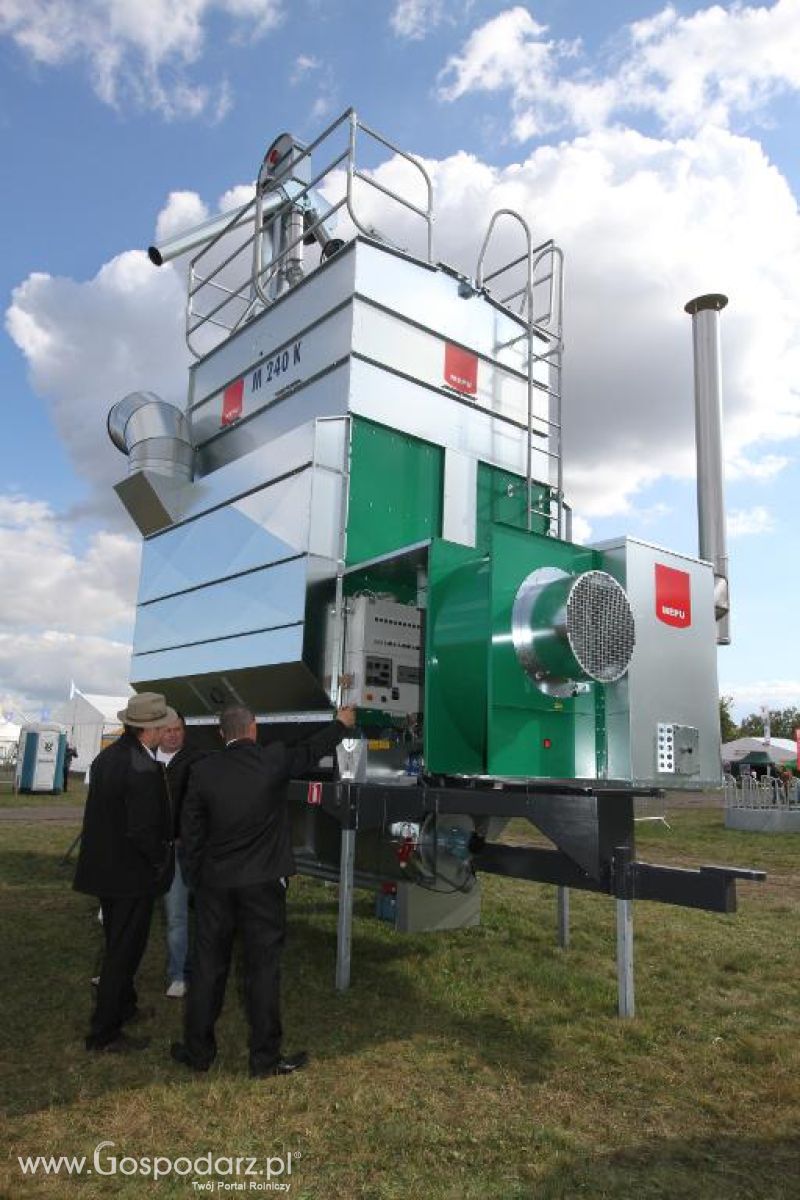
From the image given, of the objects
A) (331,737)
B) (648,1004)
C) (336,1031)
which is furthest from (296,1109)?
(648,1004)

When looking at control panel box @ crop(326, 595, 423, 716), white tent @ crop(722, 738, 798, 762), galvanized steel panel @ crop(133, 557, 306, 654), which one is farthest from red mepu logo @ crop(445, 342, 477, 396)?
white tent @ crop(722, 738, 798, 762)

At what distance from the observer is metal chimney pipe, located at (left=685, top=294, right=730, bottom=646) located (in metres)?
6.45

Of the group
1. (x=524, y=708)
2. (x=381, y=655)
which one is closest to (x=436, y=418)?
(x=381, y=655)

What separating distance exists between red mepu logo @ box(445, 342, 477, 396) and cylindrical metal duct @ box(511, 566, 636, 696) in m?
2.76

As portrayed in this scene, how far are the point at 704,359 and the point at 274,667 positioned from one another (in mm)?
4024

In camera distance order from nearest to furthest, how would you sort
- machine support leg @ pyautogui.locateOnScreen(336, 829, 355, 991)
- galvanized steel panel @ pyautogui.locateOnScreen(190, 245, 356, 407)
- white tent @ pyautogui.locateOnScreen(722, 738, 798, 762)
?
1. machine support leg @ pyautogui.locateOnScreen(336, 829, 355, 991)
2. galvanized steel panel @ pyautogui.locateOnScreen(190, 245, 356, 407)
3. white tent @ pyautogui.locateOnScreen(722, 738, 798, 762)

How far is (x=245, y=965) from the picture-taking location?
15.1 feet

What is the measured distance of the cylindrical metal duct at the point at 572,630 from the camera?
5043 millimetres

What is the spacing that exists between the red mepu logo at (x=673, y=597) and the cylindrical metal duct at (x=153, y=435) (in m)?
4.92

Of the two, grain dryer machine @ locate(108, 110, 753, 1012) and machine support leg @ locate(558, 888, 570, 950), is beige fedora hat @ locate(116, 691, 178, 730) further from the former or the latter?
machine support leg @ locate(558, 888, 570, 950)

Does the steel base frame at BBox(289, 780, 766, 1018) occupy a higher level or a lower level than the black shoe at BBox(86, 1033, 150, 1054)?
higher

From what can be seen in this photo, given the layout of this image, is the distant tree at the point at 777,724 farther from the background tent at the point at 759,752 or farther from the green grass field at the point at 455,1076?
A: the green grass field at the point at 455,1076

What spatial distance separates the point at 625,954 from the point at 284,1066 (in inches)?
82.1

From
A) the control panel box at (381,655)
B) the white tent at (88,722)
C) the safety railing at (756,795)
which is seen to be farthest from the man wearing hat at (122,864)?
the white tent at (88,722)
